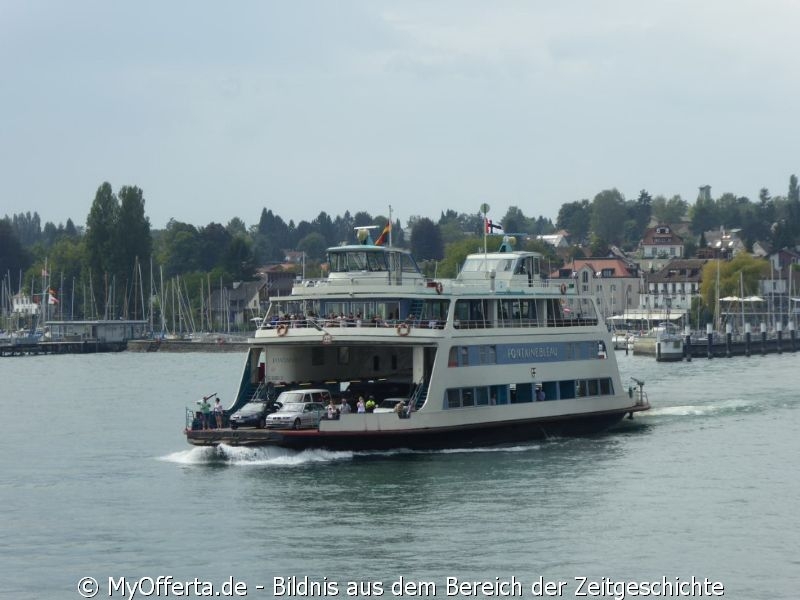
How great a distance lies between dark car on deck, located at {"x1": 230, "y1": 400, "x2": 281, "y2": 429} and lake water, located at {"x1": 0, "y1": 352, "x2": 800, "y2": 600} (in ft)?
4.20

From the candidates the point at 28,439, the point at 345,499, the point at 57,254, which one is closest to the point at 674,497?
the point at 345,499

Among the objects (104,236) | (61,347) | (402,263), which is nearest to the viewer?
(402,263)

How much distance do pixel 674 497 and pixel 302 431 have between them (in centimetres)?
1088

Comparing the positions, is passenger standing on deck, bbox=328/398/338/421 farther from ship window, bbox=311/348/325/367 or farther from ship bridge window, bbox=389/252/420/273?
ship bridge window, bbox=389/252/420/273

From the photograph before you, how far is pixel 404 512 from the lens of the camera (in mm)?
36469

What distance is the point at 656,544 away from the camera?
33156 mm

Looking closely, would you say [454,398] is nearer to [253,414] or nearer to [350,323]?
[350,323]

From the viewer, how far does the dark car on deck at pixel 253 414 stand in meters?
44.0

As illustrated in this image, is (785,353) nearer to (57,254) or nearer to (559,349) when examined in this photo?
(559,349)

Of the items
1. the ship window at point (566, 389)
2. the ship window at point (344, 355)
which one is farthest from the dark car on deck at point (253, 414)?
the ship window at point (566, 389)

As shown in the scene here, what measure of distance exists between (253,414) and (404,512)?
938 cm

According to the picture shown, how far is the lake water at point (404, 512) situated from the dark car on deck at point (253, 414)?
1.28 meters

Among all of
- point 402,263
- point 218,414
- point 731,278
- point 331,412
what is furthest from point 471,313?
point 731,278

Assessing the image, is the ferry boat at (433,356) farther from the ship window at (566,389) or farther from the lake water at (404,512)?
the lake water at (404,512)
